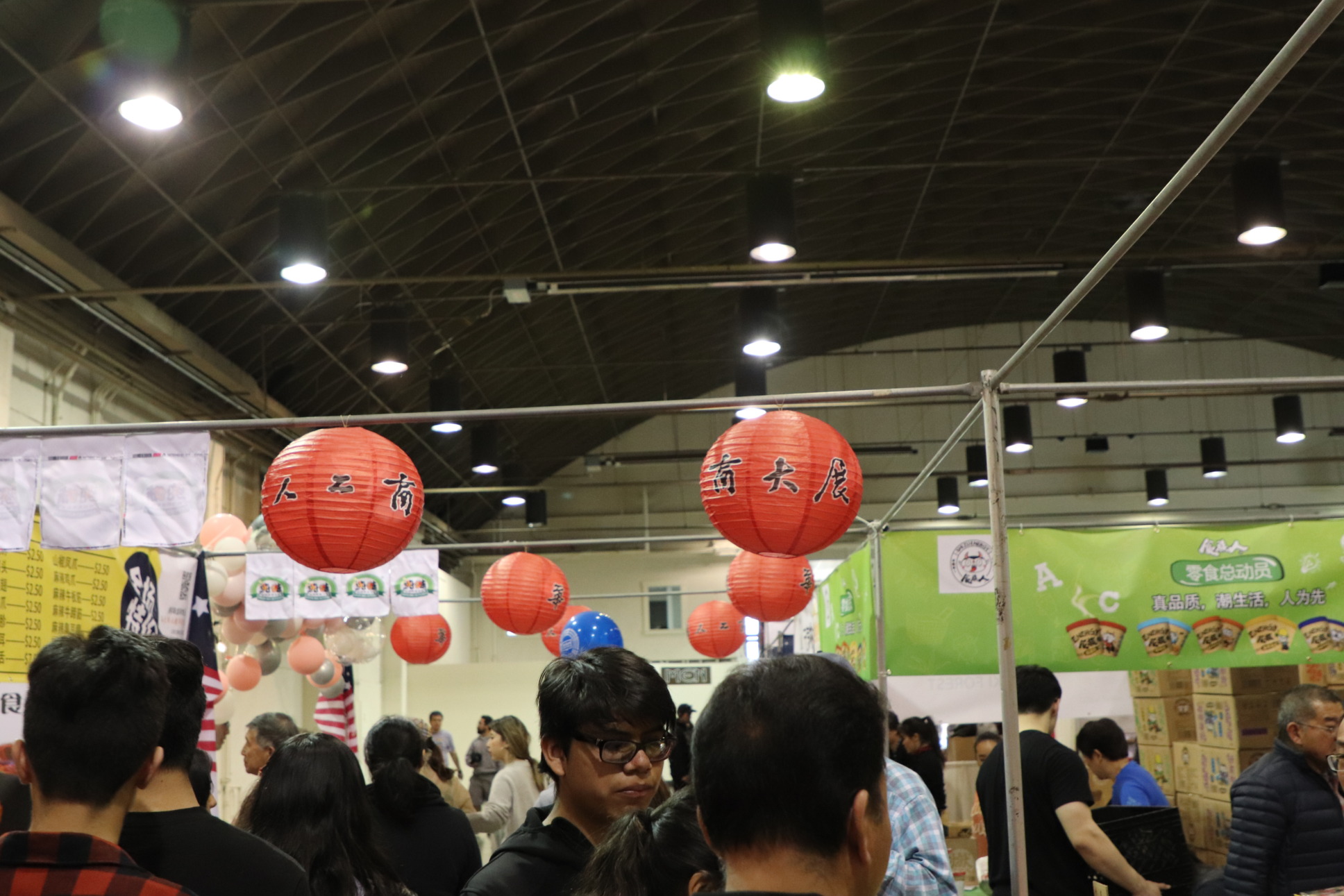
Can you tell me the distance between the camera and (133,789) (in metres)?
1.81

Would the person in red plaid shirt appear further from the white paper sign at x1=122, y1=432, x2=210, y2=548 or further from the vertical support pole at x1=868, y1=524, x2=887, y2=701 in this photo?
the vertical support pole at x1=868, y1=524, x2=887, y2=701

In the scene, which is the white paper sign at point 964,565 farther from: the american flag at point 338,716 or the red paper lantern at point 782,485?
the american flag at point 338,716

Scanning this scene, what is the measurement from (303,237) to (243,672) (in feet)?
11.5

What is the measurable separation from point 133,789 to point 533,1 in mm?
6118

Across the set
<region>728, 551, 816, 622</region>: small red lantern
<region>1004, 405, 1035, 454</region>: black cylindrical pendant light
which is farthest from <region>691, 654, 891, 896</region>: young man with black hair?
<region>1004, 405, 1035, 454</region>: black cylindrical pendant light

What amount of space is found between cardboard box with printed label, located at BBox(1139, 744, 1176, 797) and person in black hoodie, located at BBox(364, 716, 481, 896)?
574cm

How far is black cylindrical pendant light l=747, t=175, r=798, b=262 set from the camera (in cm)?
853

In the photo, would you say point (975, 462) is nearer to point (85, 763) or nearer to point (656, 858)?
point (656, 858)

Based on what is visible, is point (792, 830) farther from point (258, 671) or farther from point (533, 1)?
point (258, 671)

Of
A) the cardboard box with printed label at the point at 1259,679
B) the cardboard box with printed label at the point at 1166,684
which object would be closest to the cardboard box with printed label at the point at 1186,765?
the cardboard box with printed label at the point at 1166,684

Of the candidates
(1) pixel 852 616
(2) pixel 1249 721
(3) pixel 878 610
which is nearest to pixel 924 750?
(1) pixel 852 616

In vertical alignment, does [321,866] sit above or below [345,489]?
below

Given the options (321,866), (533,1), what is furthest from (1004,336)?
(321,866)

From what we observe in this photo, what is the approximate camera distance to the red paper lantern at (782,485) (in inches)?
176
